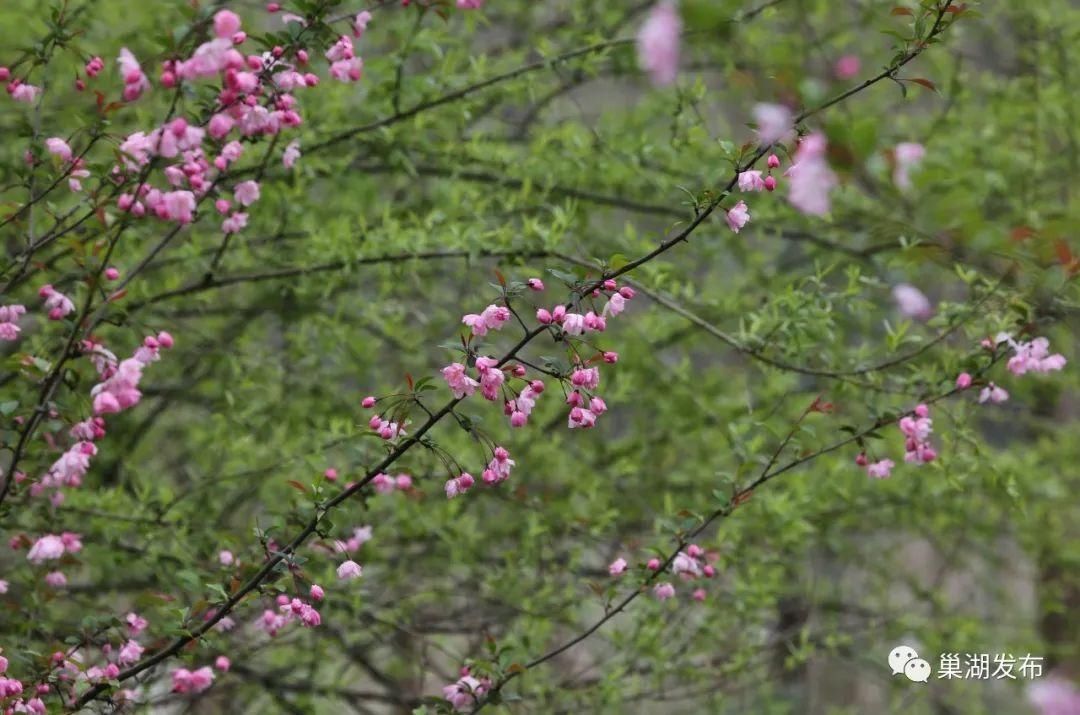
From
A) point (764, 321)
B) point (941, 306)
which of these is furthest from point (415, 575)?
point (941, 306)

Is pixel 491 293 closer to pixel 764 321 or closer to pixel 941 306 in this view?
pixel 764 321

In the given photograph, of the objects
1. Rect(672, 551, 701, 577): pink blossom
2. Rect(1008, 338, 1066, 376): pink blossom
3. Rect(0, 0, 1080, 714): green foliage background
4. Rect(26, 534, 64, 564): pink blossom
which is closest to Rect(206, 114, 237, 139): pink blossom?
Rect(0, 0, 1080, 714): green foliage background

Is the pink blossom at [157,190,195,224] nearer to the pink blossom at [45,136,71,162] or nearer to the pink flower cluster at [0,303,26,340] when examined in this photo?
the pink blossom at [45,136,71,162]

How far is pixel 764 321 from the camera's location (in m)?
3.66

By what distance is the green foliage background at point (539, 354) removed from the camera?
12.3 feet

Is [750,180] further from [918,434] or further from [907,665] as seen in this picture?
[907,665]

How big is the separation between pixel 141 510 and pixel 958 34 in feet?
12.6

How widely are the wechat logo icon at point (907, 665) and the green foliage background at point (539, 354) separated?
0.18 m

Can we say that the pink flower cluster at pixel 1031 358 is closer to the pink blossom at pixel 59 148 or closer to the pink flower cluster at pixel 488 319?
the pink flower cluster at pixel 488 319

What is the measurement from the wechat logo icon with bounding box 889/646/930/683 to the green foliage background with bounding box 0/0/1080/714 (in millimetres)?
180

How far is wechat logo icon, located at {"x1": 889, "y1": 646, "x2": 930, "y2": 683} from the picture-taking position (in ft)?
15.8

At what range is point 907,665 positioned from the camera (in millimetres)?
4938

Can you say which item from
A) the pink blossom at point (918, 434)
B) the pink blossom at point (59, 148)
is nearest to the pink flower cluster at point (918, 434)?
the pink blossom at point (918, 434)

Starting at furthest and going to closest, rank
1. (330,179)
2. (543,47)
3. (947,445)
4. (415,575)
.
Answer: (415,575) < (330,179) < (543,47) < (947,445)
